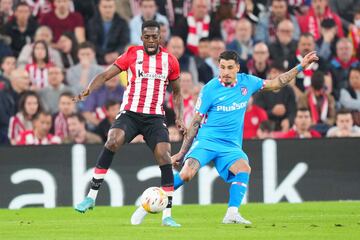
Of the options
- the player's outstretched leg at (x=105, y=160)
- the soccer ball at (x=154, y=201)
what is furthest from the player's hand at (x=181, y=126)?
the soccer ball at (x=154, y=201)

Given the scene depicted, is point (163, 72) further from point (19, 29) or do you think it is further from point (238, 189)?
point (19, 29)

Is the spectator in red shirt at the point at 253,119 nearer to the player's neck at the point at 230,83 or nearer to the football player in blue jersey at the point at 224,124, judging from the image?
the football player in blue jersey at the point at 224,124

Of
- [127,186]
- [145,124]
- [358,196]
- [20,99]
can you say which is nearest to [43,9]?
[20,99]

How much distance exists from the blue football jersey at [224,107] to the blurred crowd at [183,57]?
5751mm

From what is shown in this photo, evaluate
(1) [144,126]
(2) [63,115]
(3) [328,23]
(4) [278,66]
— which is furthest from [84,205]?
(3) [328,23]

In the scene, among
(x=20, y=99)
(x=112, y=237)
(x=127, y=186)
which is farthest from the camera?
(x=20, y=99)

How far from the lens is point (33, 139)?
1942 centimetres

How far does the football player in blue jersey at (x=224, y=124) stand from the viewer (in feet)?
44.5

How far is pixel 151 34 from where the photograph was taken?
13320 mm

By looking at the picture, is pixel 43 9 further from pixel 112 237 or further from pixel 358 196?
pixel 112 237

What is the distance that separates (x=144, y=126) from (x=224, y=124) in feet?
3.16

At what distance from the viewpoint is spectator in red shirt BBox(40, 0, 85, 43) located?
21672mm

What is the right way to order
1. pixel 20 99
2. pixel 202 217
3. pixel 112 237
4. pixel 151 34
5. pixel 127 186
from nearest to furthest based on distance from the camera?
pixel 112 237 < pixel 151 34 < pixel 202 217 < pixel 127 186 < pixel 20 99

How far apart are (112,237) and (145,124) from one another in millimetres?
2362
